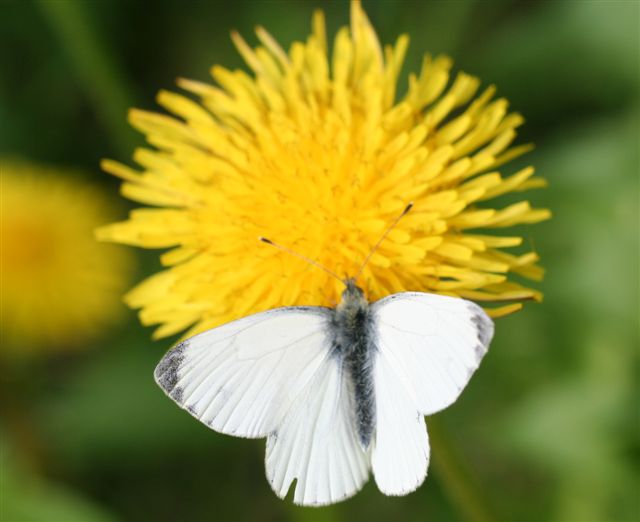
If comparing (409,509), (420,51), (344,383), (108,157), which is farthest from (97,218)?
(344,383)

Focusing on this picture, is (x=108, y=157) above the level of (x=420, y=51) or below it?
below

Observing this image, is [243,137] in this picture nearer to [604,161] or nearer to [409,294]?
[409,294]

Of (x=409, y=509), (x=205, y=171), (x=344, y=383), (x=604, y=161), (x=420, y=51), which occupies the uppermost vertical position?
(x=420, y=51)

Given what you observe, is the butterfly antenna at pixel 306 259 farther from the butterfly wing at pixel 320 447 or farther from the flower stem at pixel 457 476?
the flower stem at pixel 457 476

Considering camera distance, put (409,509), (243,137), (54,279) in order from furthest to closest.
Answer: (54,279)
(409,509)
(243,137)

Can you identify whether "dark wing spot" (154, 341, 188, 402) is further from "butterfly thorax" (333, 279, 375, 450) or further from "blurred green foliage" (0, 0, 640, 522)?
"blurred green foliage" (0, 0, 640, 522)

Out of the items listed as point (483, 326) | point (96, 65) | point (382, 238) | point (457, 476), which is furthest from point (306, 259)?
point (96, 65)

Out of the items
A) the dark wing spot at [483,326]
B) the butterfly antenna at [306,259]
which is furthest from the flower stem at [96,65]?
the dark wing spot at [483,326]
